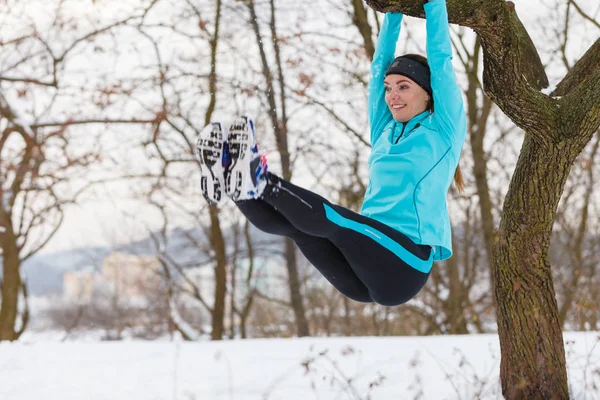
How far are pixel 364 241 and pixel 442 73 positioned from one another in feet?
2.48

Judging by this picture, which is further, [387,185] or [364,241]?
[387,185]

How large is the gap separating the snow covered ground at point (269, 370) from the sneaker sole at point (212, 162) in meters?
1.27

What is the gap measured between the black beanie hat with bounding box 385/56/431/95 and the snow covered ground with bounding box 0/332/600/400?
A: 4.61 ft

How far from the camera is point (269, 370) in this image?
3.84 meters

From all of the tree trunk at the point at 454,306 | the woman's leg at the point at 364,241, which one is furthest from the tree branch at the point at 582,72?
the tree trunk at the point at 454,306

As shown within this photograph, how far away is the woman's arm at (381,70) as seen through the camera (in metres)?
2.54

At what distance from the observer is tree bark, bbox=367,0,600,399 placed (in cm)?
275

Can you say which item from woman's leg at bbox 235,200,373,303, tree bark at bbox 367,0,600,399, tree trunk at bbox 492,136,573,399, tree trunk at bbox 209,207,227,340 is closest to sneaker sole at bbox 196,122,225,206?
woman's leg at bbox 235,200,373,303

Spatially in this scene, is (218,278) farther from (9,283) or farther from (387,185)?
(387,185)

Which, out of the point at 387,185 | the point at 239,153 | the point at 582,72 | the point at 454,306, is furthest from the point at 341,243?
the point at 454,306

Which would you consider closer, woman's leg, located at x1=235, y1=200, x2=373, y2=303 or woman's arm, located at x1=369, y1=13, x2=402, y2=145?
woman's leg, located at x1=235, y1=200, x2=373, y2=303

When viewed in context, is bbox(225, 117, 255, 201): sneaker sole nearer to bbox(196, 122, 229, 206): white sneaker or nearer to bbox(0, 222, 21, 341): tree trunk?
bbox(196, 122, 229, 206): white sneaker

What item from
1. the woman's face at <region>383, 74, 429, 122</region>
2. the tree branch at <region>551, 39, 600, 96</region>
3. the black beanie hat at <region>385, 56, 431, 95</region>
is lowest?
the woman's face at <region>383, 74, 429, 122</region>

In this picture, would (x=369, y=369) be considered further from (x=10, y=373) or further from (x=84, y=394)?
(x=10, y=373)
